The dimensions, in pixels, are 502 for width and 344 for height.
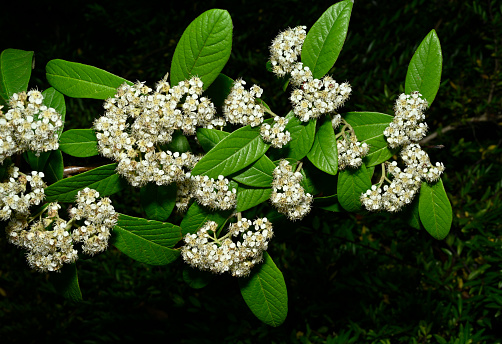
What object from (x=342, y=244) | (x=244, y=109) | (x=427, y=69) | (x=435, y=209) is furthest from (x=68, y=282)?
(x=342, y=244)

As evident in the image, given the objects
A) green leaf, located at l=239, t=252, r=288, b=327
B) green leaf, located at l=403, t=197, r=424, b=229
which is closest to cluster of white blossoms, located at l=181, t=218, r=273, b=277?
green leaf, located at l=239, t=252, r=288, b=327

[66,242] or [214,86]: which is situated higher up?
[214,86]

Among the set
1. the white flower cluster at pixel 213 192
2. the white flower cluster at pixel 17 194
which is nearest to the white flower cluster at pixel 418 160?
the white flower cluster at pixel 213 192

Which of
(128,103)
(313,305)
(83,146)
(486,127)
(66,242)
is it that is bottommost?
(313,305)

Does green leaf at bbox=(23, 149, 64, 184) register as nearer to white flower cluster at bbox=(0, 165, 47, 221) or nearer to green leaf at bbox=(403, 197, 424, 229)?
white flower cluster at bbox=(0, 165, 47, 221)

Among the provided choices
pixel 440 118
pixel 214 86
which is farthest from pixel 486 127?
pixel 214 86

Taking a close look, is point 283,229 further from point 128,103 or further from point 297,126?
point 128,103
